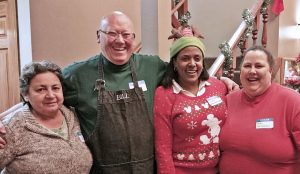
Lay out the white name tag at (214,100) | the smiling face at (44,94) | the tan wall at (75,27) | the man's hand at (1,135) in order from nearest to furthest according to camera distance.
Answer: the man's hand at (1,135)
the smiling face at (44,94)
the white name tag at (214,100)
the tan wall at (75,27)

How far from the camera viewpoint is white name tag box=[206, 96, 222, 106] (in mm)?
1769

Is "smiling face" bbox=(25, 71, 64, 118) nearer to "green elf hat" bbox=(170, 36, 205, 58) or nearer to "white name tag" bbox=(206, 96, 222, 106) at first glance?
"green elf hat" bbox=(170, 36, 205, 58)

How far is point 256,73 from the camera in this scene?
5.55ft

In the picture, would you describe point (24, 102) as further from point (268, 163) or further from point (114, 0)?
point (114, 0)

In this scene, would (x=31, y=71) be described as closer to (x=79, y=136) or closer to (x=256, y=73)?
(x=79, y=136)

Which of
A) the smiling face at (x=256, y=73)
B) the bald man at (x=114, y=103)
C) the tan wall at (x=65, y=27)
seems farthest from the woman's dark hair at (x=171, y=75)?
the tan wall at (x=65, y=27)

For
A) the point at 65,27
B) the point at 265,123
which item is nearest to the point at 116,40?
the point at 265,123

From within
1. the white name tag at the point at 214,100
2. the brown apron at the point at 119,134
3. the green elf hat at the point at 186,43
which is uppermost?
the green elf hat at the point at 186,43

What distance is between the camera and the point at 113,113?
5.47 feet

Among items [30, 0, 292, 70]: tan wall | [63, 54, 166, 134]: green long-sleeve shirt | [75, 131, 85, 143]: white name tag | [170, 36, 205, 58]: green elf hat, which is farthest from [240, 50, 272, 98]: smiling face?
[30, 0, 292, 70]: tan wall

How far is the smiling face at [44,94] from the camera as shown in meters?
1.56

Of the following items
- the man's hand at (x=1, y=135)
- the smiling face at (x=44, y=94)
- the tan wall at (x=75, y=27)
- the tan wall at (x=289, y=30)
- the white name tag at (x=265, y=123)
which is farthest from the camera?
the tan wall at (x=289, y=30)

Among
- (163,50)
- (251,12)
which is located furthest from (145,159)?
(251,12)

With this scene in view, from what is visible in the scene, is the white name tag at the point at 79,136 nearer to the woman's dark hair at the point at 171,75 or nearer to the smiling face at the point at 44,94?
the smiling face at the point at 44,94
